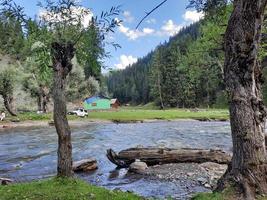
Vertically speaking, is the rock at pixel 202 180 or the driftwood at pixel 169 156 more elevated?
the driftwood at pixel 169 156

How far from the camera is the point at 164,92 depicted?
134 metres

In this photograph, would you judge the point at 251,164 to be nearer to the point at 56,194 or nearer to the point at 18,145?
the point at 56,194

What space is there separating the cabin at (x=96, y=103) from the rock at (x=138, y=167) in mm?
100276

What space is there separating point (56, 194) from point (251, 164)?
6.08 meters

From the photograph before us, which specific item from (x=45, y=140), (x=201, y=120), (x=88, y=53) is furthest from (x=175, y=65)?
(x=88, y=53)

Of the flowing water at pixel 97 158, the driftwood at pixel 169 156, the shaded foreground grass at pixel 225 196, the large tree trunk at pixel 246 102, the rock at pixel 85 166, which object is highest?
the large tree trunk at pixel 246 102

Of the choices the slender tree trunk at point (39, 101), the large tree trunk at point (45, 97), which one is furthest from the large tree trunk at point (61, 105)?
the slender tree trunk at point (39, 101)

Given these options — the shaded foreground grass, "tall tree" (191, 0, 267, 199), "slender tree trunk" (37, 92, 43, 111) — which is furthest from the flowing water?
"slender tree trunk" (37, 92, 43, 111)

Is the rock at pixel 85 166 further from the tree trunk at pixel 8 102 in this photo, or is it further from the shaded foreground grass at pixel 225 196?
the tree trunk at pixel 8 102

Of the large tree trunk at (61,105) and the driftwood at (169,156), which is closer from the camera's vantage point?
the large tree trunk at (61,105)

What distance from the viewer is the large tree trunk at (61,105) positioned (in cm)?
1394

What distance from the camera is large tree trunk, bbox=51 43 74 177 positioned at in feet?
45.7

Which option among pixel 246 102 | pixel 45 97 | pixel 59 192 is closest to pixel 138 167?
pixel 59 192

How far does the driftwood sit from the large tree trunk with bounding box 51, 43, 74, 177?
371 inches
